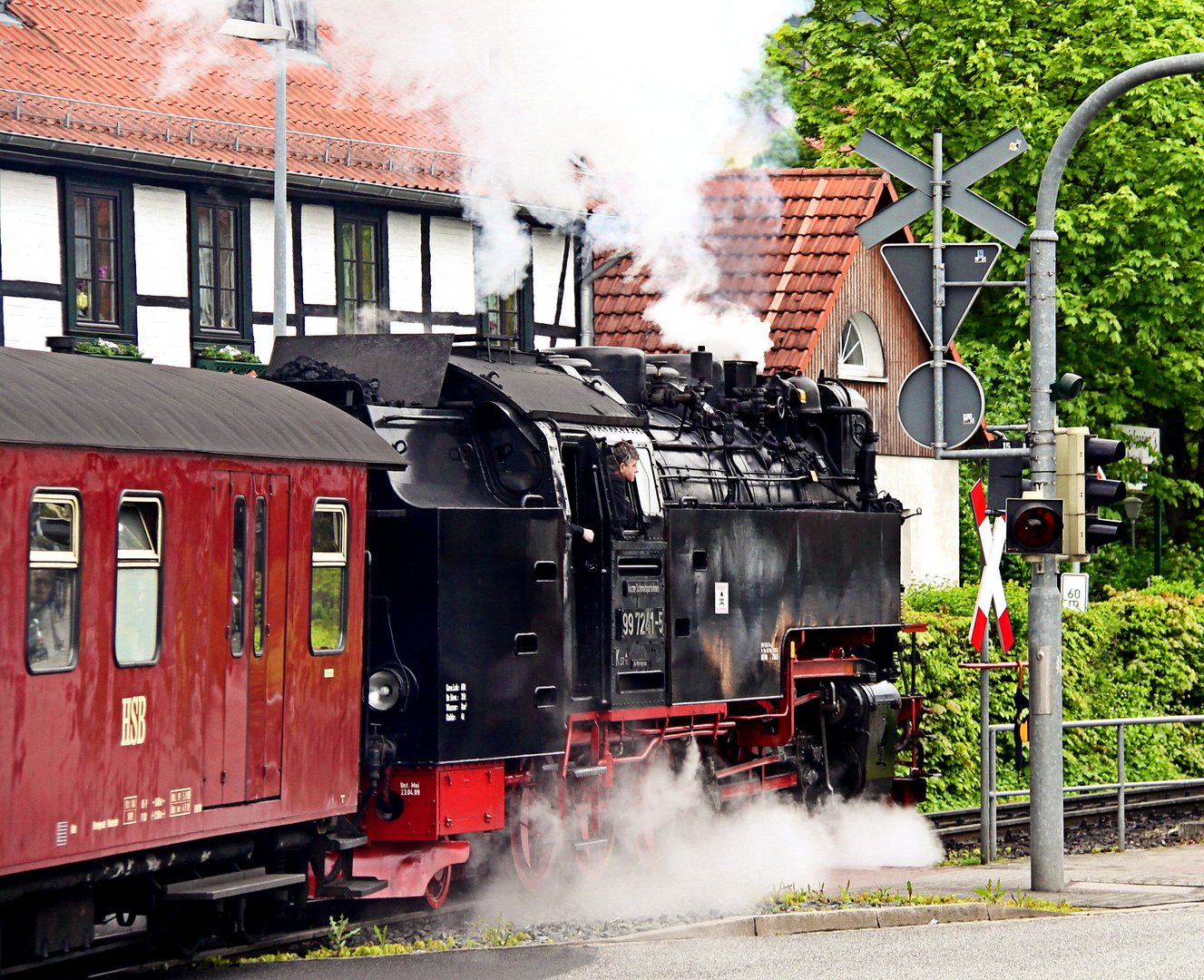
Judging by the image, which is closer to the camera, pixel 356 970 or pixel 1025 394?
pixel 356 970

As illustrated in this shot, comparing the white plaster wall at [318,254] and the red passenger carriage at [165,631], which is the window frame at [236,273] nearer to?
the white plaster wall at [318,254]

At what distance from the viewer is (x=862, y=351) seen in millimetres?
28266

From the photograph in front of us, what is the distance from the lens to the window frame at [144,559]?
8.88m

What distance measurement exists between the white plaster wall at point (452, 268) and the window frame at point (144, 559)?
609 inches

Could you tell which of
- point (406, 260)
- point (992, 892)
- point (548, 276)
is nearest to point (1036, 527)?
point (992, 892)

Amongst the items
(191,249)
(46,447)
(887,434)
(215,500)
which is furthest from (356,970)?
(887,434)

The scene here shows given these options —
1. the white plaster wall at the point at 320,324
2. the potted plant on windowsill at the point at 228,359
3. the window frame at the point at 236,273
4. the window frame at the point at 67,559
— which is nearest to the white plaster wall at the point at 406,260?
the white plaster wall at the point at 320,324

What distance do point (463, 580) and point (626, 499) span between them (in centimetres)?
194

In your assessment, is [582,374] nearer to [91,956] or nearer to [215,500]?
[215,500]

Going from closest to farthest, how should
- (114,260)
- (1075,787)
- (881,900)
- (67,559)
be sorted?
(67,559) < (881,900) < (1075,787) < (114,260)

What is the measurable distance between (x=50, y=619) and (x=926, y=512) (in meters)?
22.3

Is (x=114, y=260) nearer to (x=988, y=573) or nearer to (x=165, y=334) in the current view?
(x=165, y=334)

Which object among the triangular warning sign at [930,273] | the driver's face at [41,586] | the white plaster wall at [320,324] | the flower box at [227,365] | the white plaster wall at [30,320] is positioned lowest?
the driver's face at [41,586]

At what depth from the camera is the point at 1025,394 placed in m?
30.2
